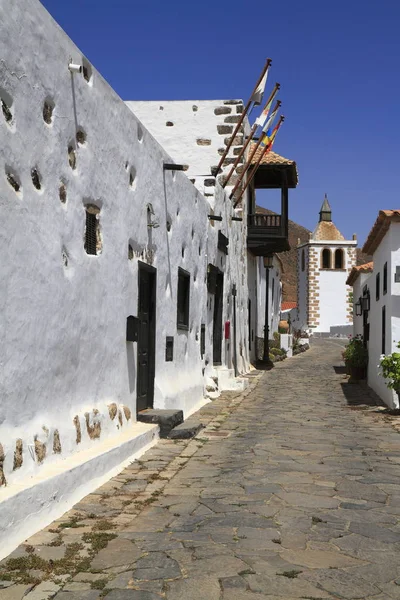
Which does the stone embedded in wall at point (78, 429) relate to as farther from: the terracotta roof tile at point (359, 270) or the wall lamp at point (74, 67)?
the terracotta roof tile at point (359, 270)

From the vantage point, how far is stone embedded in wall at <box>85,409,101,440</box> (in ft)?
20.5

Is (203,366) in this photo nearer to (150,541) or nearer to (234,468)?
(234,468)

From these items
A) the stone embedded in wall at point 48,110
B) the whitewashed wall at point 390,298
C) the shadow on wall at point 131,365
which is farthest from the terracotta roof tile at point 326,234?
the stone embedded in wall at point 48,110

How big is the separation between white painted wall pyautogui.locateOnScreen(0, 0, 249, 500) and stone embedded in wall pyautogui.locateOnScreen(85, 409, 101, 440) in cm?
4

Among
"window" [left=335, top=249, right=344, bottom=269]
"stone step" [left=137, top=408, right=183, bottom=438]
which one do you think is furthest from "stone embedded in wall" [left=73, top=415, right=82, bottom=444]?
"window" [left=335, top=249, right=344, bottom=269]

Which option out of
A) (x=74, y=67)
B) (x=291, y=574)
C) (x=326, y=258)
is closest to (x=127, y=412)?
(x=74, y=67)

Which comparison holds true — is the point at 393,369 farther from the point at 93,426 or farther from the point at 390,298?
the point at 93,426

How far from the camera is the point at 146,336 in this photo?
8977 mm

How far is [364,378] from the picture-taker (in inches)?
717

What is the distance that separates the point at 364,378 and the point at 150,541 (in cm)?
1442

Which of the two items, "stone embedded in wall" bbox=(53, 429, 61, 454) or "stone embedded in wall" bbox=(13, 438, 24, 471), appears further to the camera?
"stone embedded in wall" bbox=(53, 429, 61, 454)

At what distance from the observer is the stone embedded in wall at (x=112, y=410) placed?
23.0 feet

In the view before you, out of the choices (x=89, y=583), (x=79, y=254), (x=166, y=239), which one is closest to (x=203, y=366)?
(x=166, y=239)

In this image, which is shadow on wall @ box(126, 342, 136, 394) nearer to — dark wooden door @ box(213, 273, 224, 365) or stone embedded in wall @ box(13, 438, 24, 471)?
stone embedded in wall @ box(13, 438, 24, 471)
